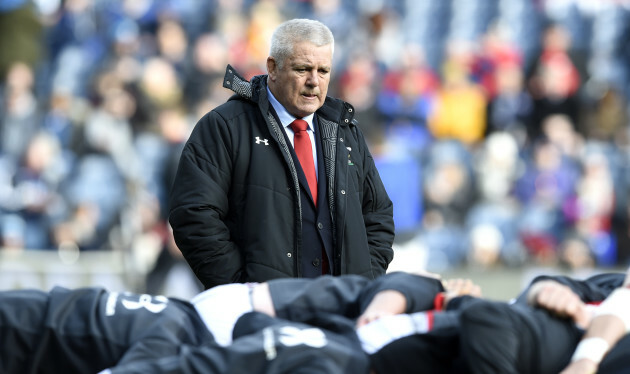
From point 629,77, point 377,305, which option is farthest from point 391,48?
point 377,305

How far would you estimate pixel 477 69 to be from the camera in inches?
415

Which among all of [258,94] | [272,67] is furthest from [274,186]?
[272,67]

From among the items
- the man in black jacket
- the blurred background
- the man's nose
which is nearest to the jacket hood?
the man in black jacket

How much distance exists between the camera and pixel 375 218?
4648mm

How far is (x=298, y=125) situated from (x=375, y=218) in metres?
0.59

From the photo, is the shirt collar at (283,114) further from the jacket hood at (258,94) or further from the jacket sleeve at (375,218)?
the jacket sleeve at (375,218)

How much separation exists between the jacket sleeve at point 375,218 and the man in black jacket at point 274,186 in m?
0.16

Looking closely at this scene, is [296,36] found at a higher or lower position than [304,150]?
higher

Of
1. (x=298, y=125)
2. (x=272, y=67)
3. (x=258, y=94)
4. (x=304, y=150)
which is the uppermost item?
(x=272, y=67)

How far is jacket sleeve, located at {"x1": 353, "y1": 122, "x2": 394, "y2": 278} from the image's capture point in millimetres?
4625

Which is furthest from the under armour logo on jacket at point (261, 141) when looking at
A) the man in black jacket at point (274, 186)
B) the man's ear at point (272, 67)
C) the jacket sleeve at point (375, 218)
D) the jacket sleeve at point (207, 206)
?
the jacket sleeve at point (375, 218)

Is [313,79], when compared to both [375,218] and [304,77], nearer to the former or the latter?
[304,77]

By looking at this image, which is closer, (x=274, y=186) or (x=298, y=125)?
(x=274, y=186)

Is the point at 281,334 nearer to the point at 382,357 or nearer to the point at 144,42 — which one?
the point at 382,357
